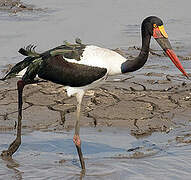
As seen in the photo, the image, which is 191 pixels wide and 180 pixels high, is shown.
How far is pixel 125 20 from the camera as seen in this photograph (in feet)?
39.5

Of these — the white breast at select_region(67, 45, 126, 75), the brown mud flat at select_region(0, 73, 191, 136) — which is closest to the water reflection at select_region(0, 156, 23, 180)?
the brown mud flat at select_region(0, 73, 191, 136)

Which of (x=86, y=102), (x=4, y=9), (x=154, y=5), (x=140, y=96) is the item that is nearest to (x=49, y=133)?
(x=86, y=102)

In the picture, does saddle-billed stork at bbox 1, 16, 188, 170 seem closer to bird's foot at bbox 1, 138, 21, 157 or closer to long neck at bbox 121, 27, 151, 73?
long neck at bbox 121, 27, 151, 73

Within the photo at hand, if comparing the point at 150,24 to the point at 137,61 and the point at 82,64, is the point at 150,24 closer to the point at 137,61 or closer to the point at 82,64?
the point at 137,61

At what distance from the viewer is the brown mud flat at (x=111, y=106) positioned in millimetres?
5961

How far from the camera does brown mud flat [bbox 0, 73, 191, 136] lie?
5.96 meters

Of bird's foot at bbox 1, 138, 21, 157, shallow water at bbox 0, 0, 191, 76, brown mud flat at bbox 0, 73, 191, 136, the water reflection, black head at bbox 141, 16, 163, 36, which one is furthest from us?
shallow water at bbox 0, 0, 191, 76

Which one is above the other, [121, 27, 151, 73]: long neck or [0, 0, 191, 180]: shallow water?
[121, 27, 151, 73]: long neck

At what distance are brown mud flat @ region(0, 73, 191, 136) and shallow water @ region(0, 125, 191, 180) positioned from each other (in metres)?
0.20

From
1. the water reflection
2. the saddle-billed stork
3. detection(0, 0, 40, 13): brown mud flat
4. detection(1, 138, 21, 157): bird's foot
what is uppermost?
the saddle-billed stork

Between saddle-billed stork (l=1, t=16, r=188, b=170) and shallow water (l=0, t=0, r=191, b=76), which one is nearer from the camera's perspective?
saddle-billed stork (l=1, t=16, r=188, b=170)

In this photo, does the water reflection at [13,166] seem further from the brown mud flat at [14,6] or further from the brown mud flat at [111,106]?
the brown mud flat at [14,6]

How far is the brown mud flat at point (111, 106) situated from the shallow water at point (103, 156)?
20 cm

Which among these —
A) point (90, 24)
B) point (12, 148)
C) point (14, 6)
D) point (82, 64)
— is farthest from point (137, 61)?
point (14, 6)
